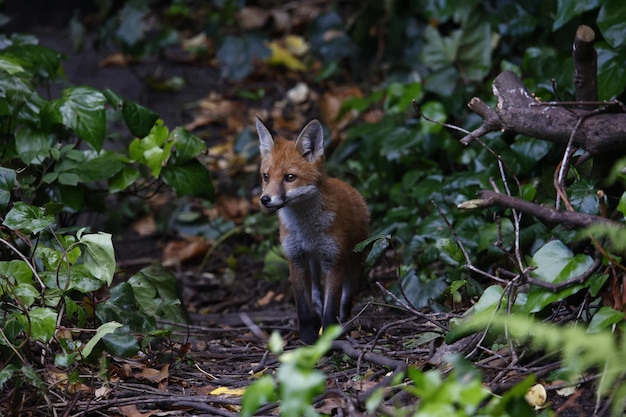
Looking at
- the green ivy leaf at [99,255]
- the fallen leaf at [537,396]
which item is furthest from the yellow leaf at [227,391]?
the fallen leaf at [537,396]

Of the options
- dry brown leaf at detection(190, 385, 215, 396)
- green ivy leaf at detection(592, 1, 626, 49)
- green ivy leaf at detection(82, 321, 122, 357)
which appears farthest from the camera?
green ivy leaf at detection(592, 1, 626, 49)

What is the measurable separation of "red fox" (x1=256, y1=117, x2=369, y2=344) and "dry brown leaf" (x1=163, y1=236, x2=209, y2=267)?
8.26 ft

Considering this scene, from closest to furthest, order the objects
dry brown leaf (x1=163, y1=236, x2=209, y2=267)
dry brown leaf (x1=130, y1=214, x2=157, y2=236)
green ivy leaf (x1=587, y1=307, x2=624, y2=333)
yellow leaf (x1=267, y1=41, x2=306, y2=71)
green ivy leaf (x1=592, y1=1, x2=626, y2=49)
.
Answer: green ivy leaf (x1=587, y1=307, x2=624, y2=333)
green ivy leaf (x1=592, y1=1, x2=626, y2=49)
dry brown leaf (x1=163, y1=236, x2=209, y2=267)
dry brown leaf (x1=130, y1=214, x2=157, y2=236)
yellow leaf (x1=267, y1=41, x2=306, y2=71)

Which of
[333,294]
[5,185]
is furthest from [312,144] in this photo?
[5,185]

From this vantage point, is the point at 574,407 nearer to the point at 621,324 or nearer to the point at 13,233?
the point at 621,324

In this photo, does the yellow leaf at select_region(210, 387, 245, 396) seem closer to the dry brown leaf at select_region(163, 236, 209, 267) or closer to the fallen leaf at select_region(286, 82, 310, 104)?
the dry brown leaf at select_region(163, 236, 209, 267)

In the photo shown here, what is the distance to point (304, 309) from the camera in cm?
534

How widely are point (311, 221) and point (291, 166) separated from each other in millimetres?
418

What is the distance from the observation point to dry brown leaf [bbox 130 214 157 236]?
8.60m

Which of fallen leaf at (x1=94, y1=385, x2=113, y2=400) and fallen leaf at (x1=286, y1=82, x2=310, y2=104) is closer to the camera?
fallen leaf at (x1=94, y1=385, x2=113, y2=400)

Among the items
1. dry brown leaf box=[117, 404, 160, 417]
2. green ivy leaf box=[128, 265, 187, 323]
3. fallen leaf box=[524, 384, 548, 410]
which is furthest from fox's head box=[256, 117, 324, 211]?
fallen leaf box=[524, 384, 548, 410]

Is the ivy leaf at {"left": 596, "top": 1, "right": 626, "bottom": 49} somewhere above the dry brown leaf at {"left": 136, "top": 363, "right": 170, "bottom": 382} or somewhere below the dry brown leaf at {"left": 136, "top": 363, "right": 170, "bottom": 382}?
above

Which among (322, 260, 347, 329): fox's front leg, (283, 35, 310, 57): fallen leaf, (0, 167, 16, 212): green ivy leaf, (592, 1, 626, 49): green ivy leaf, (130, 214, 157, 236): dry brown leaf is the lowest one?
(130, 214, 157, 236): dry brown leaf

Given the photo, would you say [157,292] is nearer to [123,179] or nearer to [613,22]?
[123,179]
